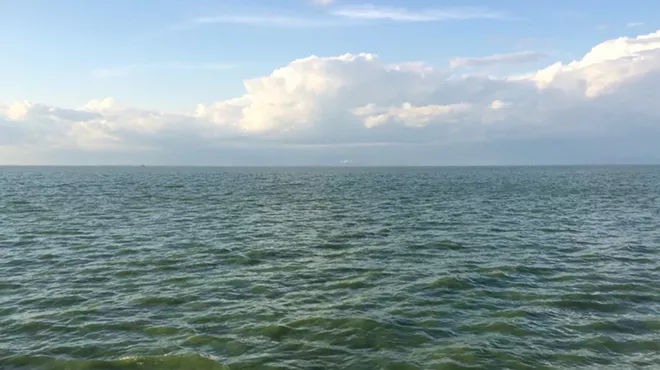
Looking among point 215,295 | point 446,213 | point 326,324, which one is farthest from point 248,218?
point 326,324

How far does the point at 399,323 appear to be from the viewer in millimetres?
16641

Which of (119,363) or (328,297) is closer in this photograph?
(119,363)

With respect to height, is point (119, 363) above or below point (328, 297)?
A: below

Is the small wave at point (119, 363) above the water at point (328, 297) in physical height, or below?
below

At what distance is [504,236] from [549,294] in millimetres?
16296

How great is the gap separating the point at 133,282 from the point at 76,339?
6.99 m

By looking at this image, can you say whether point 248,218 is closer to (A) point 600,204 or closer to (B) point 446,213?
(B) point 446,213

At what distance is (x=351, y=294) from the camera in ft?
66.6

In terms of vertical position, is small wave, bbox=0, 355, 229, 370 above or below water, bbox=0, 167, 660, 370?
below

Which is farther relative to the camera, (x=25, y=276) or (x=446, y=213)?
(x=446, y=213)

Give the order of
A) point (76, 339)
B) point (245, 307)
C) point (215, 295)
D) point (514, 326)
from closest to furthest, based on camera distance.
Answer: point (76, 339)
point (514, 326)
point (245, 307)
point (215, 295)

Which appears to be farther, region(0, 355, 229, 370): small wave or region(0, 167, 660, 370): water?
region(0, 167, 660, 370): water

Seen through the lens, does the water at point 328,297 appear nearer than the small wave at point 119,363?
No

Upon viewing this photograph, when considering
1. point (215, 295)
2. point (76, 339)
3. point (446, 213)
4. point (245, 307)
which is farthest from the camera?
point (446, 213)
